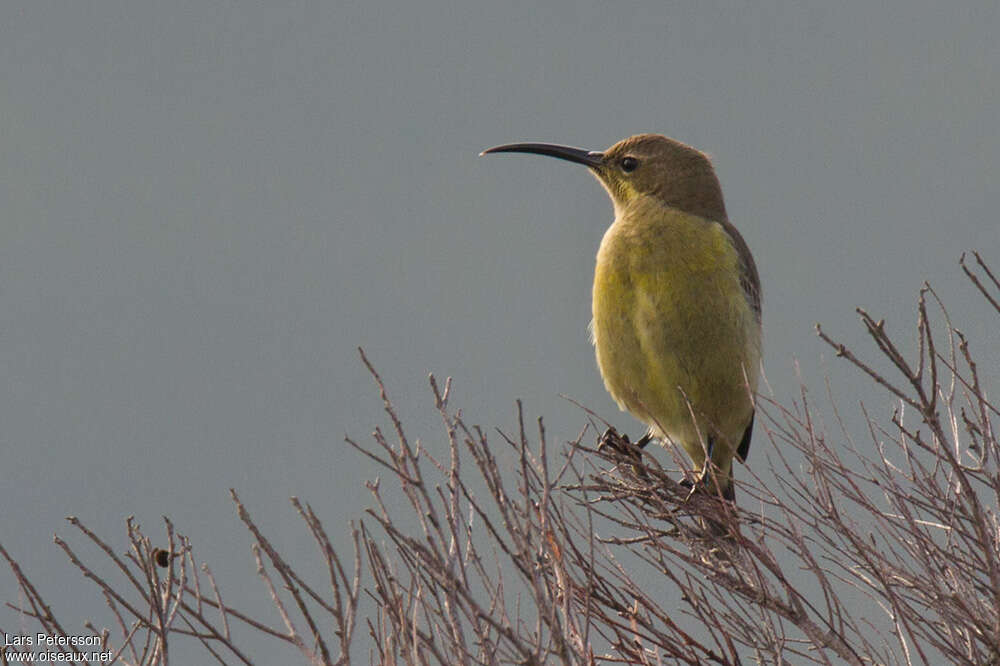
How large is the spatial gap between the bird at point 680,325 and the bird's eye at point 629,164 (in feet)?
1.91

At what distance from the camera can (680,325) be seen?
737 cm

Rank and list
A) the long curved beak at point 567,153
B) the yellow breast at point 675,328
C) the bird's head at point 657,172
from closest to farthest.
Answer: the yellow breast at point 675,328, the bird's head at point 657,172, the long curved beak at point 567,153

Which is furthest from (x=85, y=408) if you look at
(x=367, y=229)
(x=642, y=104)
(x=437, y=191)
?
(x=642, y=104)

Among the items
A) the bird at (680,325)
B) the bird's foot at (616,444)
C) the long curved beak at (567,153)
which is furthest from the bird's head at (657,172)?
the bird's foot at (616,444)

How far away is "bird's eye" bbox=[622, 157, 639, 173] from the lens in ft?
28.4

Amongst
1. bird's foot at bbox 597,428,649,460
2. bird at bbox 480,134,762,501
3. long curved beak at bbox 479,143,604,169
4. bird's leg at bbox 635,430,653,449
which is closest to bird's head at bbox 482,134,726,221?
long curved beak at bbox 479,143,604,169

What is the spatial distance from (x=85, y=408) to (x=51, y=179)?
67926 millimetres

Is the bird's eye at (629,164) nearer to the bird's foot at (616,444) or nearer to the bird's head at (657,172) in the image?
the bird's head at (657,172)

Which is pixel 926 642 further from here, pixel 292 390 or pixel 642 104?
pixel 642 104

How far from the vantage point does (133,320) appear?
15412cm

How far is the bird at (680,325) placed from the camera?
291 inches

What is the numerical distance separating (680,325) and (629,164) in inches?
60.9

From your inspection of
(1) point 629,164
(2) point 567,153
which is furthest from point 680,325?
(2) point 567,153

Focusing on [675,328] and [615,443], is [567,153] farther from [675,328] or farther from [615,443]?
[615,443]
